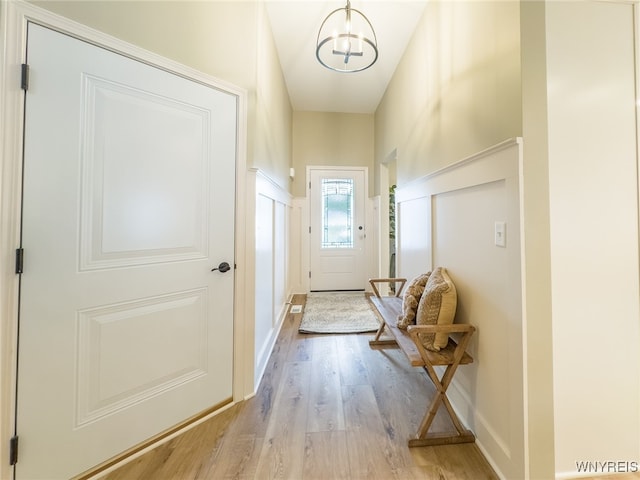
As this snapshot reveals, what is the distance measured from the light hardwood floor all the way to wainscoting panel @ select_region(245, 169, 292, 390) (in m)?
0.28

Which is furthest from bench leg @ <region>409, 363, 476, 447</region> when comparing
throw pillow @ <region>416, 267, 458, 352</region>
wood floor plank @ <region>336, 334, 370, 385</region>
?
wood floor plank @ <region>336, 334, 370, 385</region>

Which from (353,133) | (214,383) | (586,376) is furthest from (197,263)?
(353,133)

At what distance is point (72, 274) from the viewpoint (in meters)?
1.17

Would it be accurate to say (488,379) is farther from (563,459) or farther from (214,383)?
(214,383)

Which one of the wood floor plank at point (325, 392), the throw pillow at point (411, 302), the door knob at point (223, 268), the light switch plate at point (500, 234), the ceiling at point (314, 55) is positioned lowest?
the wood floor plank at point (325, 392)

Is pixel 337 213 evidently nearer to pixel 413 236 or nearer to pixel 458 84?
pixel 413 236

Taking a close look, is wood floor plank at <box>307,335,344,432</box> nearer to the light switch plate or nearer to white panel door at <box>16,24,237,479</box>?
white panel door at <box>16,24,237,479</box>

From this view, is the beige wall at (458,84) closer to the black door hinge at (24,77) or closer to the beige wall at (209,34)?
the beige wall at (209,34)

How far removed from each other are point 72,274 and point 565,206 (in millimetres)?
2170

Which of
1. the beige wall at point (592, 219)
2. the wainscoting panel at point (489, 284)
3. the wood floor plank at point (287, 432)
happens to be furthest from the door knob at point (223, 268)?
the beige wall at point (592, 219)

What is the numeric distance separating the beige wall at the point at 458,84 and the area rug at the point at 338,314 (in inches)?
67.2

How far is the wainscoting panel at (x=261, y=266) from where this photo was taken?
5.94 ft

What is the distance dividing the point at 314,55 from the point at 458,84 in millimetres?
1893

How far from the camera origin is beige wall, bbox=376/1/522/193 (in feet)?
3.92
